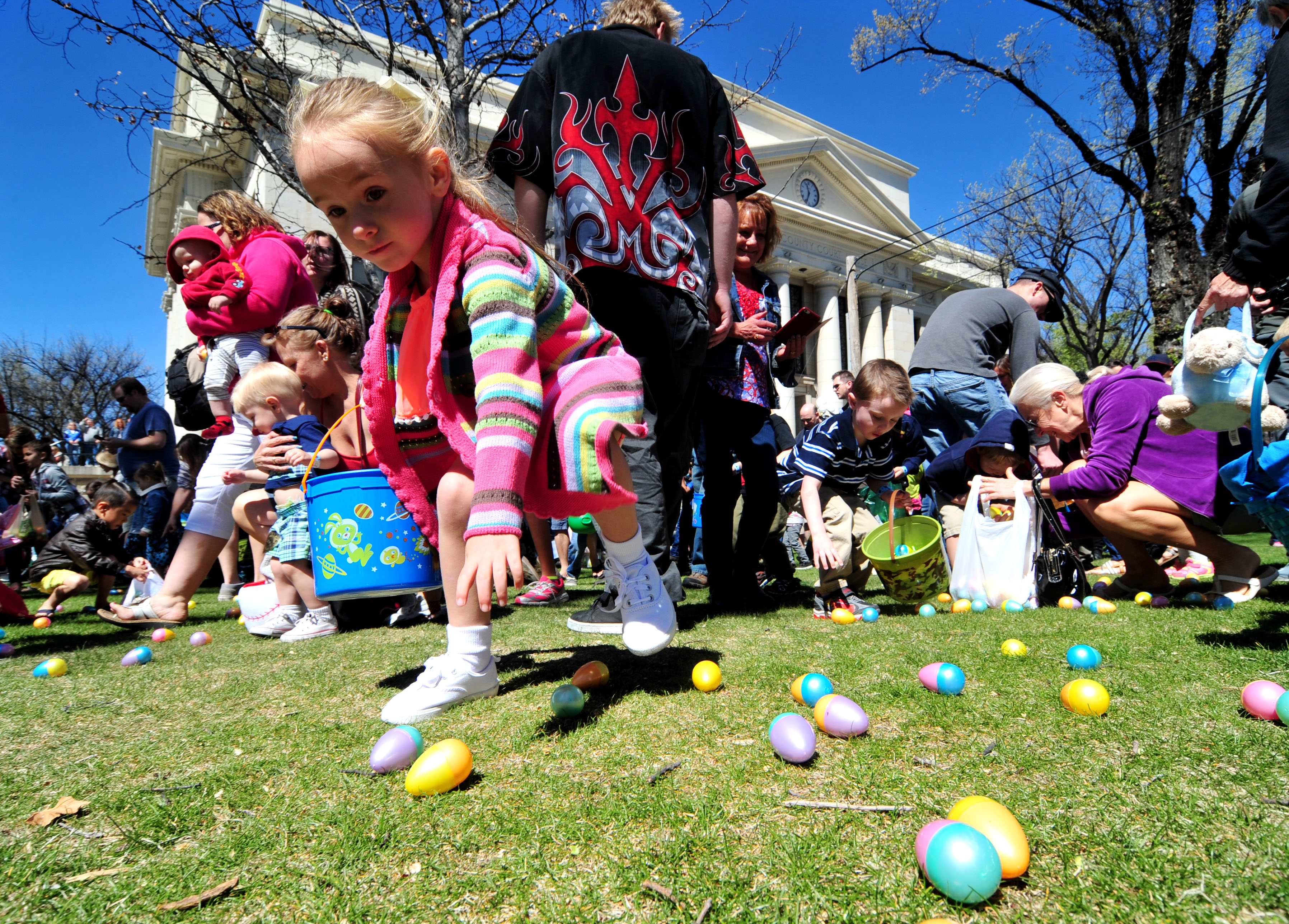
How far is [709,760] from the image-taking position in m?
1.68

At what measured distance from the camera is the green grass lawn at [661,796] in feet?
3.77

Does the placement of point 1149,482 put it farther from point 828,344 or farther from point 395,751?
point 828,344

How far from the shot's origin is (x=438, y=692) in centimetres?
212

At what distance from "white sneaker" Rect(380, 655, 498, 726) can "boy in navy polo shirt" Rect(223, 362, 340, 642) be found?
78.2 inches

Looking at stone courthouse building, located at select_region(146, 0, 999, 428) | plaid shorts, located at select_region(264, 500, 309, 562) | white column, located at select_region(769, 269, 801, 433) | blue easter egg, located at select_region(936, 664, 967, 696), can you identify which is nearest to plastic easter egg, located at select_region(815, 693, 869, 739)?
blue easter egg, located at select_region(936, 664, 967, 696)

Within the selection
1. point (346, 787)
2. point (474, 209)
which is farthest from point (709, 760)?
point (474, 209)

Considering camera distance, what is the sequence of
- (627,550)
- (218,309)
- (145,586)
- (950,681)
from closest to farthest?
(950,681)
(627,550)
(218,309)
(145,586)

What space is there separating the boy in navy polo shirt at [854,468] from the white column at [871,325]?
3056cm

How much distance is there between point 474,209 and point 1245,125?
15410 mm

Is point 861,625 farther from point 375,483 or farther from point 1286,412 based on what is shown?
point 375,483

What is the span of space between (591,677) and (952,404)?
3836 millimetres

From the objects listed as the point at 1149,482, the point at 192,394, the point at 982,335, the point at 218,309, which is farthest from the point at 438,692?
the point at 982,335

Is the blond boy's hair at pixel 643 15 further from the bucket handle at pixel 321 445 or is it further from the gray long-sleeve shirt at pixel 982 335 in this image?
the gray long-sleeve shirt at pixel 982 335

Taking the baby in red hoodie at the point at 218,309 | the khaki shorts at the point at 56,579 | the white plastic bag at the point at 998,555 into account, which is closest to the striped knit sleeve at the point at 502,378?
the baby in red hoodie at the point at 218,309
